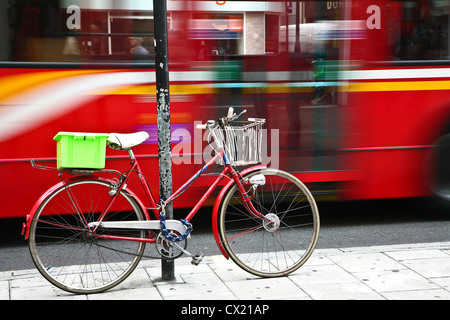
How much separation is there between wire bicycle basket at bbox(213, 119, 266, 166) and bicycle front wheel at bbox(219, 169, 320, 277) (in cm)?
13

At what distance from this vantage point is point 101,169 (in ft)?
15.1

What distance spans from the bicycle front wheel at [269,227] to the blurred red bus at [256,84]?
879 mm

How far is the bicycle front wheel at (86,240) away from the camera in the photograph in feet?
15.1

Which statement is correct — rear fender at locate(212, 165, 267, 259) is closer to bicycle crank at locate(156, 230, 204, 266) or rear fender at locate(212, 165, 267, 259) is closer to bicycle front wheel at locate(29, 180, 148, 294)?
bicycle crank at locate(156, 230, 204, 266)

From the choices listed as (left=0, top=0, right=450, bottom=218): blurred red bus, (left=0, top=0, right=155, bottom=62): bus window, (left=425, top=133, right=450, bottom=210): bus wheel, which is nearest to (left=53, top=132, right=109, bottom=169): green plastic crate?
(left=0, top=0, right=450, bottom=218): blurred red bus

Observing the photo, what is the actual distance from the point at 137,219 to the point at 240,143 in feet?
2.89

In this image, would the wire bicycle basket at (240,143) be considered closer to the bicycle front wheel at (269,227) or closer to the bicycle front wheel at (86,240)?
the bicycle front wheel at (269,227)

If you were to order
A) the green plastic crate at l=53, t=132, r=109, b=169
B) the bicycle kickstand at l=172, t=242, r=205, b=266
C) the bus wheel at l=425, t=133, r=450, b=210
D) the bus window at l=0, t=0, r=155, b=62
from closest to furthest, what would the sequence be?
the green plastic crate at l=53, t=132, r=109, b=169 → the bicycle kickstand at l=172, t=242, r=205, b=266 → the bus window at l=0, t=0, r=155, b=62 → the bus wheel at l=425, t=133, r=450, b=210

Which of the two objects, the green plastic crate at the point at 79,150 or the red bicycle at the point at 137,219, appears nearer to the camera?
the green plastic crate at the point at 79,150

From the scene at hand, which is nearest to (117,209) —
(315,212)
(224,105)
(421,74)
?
(315,212)

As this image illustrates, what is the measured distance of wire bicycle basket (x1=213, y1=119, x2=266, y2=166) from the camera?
4.83 meters

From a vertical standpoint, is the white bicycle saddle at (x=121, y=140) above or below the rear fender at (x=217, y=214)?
above

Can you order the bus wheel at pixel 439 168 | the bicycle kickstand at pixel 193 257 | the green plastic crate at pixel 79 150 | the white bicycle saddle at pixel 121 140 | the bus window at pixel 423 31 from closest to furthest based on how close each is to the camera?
the green plastic crate at pixel 79 150 → the white bicycle saddle at pixel 121 140 → the bicycle kickstand at pixel 193 257 → the bus window at pixel 423 31 → the bus wheel at pixel 439 168

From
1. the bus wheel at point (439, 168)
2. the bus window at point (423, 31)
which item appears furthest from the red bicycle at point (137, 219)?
the bus window at point (423, 31)
